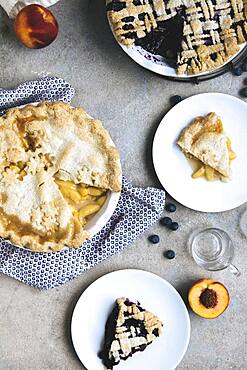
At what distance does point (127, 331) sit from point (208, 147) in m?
0.59

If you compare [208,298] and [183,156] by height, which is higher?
[183,156]

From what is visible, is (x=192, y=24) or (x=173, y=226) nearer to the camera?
(x=192, y=24)

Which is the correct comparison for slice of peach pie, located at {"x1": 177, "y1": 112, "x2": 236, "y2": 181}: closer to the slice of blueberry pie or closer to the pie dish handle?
the slice of blueberry pie

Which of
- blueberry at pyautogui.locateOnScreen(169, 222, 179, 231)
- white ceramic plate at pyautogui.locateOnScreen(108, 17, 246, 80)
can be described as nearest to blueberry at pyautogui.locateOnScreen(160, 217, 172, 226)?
blueberry at pyautogui.locateOnScreen(169, 222, 179, 231)

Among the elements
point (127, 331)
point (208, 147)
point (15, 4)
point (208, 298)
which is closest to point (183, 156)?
point (208, 147)

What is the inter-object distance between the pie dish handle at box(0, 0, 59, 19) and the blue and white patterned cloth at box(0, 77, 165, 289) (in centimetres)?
21

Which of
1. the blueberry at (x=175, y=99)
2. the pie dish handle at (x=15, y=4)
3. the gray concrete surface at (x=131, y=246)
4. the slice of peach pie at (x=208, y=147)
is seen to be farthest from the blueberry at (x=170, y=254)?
the pie dish handle at (x=15, y=4)

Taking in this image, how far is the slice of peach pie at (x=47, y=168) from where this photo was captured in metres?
2.13

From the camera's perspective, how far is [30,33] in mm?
2150

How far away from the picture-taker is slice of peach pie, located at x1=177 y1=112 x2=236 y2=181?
2.21m

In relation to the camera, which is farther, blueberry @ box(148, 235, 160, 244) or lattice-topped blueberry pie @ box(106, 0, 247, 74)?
blueberry @ box(148, 235, 160, 244)

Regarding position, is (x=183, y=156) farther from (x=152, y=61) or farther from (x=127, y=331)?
(x=127, y=331)

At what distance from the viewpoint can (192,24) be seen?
7.01 feet

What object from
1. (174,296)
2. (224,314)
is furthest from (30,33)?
(224,314)
